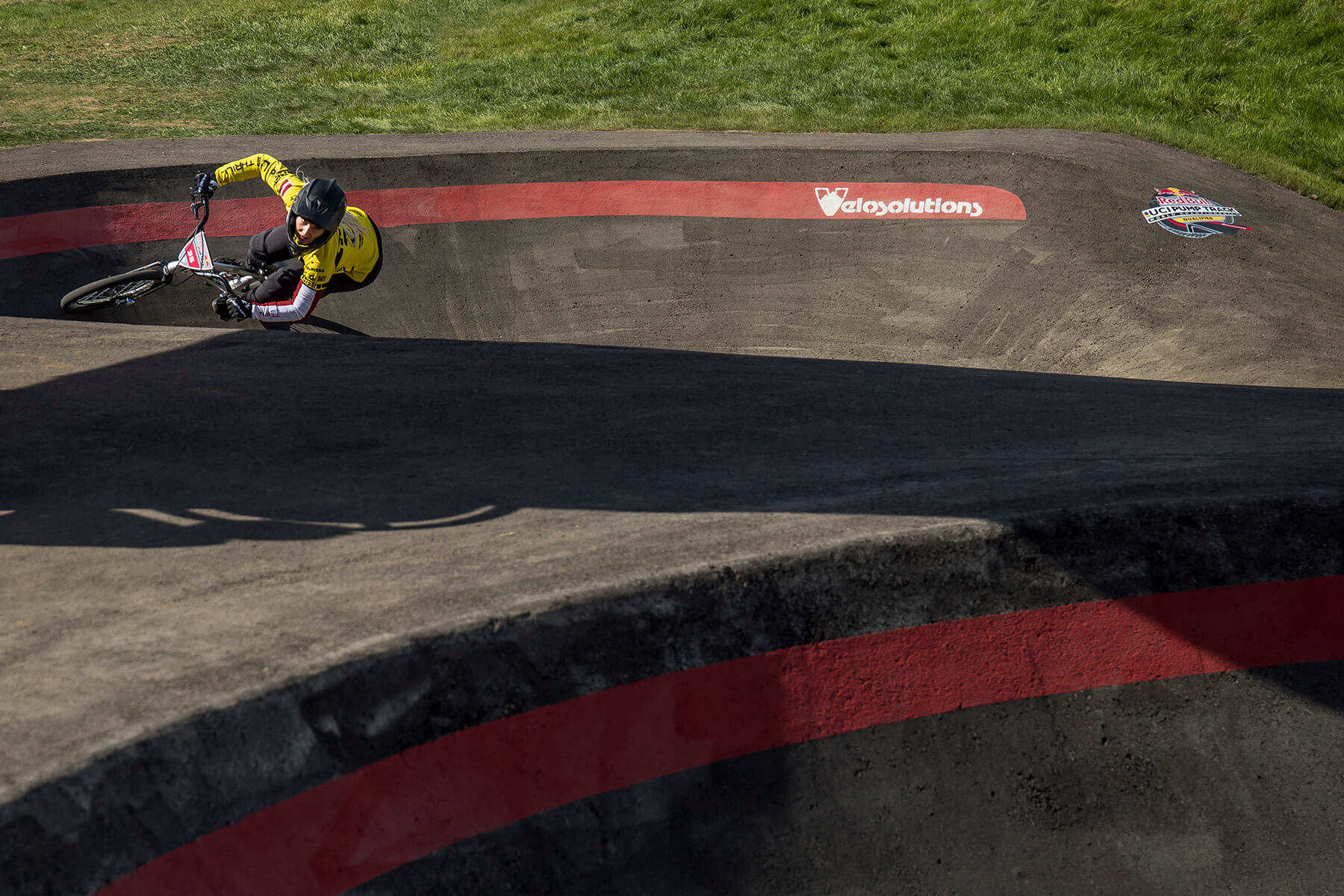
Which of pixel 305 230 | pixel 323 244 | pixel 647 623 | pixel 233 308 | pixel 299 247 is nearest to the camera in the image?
pixel 647 623

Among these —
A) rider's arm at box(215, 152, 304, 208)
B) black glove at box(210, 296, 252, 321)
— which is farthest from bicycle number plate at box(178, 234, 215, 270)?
rider's arm at box(215, 152, 304, 208)

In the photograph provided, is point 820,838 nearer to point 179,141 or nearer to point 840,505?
point 840,505

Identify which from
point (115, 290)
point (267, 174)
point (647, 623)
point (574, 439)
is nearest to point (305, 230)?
point (267, 174)

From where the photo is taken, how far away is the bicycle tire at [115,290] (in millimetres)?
9203

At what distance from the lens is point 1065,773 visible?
13.5 ft

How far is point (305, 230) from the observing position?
27.8 feet

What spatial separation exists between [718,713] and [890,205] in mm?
10462

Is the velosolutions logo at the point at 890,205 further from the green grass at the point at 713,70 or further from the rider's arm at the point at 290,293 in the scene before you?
A: the rider's arm at the point at 290,293

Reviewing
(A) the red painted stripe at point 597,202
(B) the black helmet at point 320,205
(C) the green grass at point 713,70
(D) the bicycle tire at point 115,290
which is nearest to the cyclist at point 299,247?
(B) the black helmet at point 320,205

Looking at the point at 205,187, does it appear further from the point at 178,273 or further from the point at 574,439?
the point at 574,439

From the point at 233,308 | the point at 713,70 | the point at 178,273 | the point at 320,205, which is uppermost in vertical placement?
the point at 320,205

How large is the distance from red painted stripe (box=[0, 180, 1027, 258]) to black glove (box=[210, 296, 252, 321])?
11.9 feet

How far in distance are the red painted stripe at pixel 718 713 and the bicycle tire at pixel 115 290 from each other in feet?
26.1

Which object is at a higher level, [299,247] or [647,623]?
[299,247]
